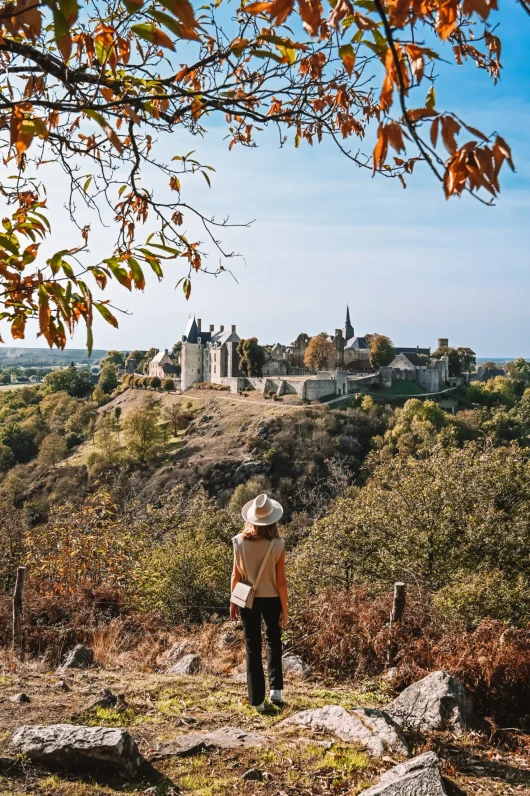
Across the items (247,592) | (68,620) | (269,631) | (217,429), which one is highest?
(247,592)

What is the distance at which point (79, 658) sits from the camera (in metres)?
6.18

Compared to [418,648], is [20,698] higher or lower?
higher

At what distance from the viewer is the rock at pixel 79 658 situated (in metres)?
6.01

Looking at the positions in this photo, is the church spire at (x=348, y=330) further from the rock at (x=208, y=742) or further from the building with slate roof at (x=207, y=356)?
the rock at (x=208, y=742)

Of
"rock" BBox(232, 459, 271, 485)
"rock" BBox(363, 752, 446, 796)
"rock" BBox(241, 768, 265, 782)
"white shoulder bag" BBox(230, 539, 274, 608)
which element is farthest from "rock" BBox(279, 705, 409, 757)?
"rock" BBox(232, 459, 271, 485)

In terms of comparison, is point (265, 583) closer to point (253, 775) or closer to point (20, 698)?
point (253, 775)

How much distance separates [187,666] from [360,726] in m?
2.24

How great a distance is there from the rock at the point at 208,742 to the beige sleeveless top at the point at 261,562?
0.97 meters

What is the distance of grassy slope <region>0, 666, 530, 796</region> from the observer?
11.0 feet

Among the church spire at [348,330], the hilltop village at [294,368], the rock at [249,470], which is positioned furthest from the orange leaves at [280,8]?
the church spire at [348,330]

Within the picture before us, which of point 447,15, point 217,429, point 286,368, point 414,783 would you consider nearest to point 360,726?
point 414,783

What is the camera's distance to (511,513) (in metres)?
9.98

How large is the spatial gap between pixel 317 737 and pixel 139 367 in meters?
90.4

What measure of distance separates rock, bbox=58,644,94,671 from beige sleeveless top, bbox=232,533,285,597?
2439 mm
